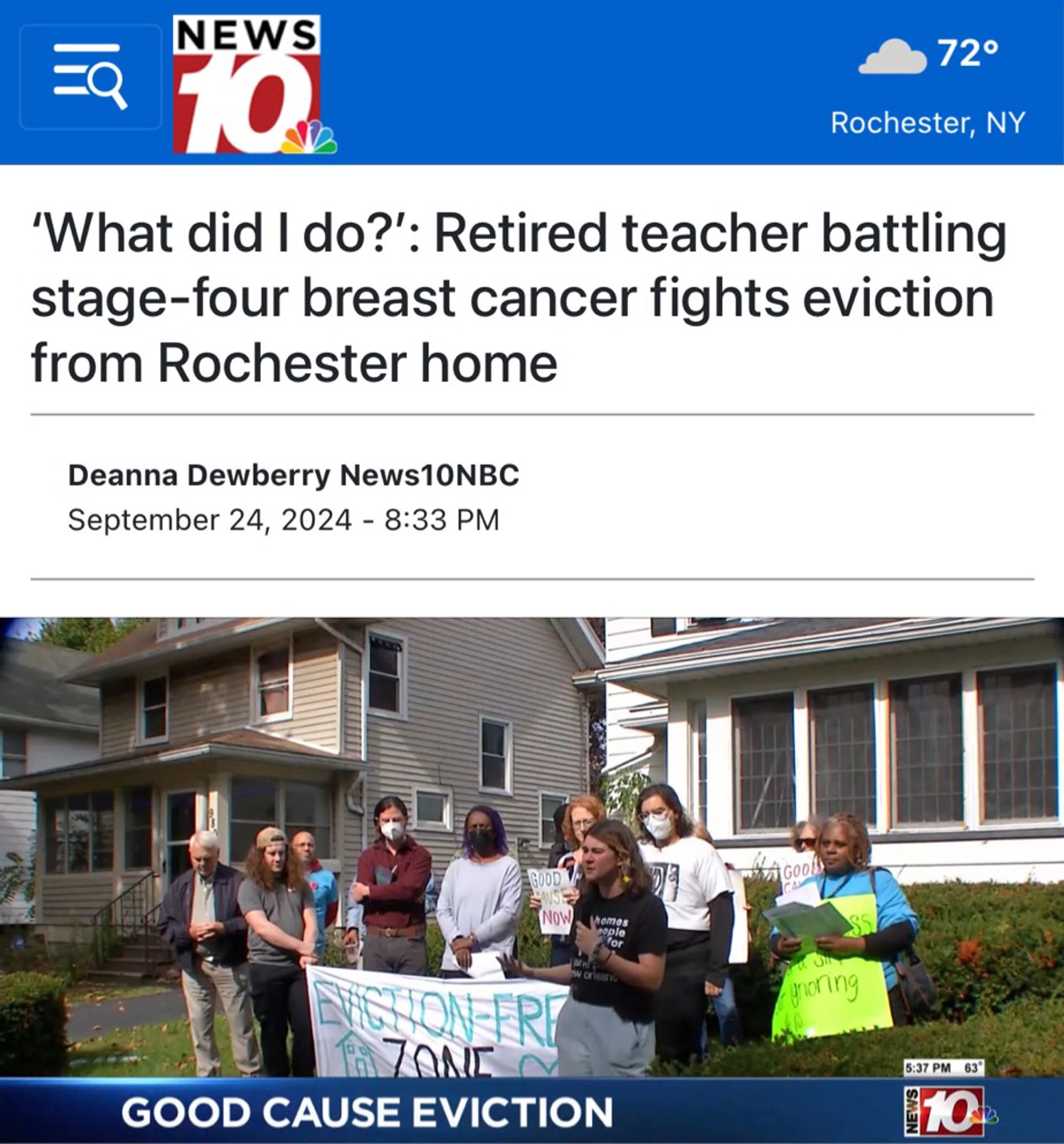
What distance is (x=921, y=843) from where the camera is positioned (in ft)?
11.3

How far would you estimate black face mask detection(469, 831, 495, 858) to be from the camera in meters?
3.55

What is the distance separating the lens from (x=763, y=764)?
140 inches

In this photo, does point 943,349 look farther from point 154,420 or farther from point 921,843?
point 154,420

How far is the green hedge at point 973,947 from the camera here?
3.39 meters

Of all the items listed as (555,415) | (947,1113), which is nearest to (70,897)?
(555,415)

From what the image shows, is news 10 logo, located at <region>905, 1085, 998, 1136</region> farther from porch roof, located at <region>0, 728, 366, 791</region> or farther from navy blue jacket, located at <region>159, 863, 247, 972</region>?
navy blue jacket, located at <region>159, 863, 247, 972</region>

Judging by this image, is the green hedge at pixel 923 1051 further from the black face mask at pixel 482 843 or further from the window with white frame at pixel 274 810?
the window with white frame at pixel 274 810

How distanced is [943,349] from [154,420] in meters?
1.89

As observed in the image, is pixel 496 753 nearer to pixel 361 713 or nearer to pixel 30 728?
pixel 361 713

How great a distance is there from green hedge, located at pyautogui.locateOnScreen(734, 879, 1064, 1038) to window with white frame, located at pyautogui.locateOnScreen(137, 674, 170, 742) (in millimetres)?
1537

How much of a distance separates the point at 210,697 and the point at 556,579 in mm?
924

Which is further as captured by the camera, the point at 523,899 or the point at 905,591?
the point at 523,899

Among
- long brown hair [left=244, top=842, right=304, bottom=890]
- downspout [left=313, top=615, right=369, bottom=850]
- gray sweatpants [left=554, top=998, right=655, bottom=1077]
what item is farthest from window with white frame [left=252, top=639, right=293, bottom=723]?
gray sweatpants [left=554, top=998, right=655, bottom=1077]
